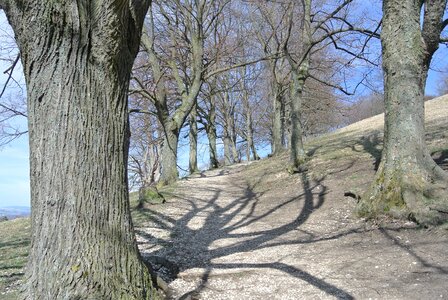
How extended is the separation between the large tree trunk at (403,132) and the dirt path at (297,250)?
1.57 ft

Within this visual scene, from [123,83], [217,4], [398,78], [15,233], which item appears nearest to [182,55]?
[217,4]

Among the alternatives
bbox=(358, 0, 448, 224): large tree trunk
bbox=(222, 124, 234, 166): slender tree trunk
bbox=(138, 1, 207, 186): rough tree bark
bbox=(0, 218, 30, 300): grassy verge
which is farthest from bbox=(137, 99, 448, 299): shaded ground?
bbox=(222, 124, 234, 166): slender tree trunk

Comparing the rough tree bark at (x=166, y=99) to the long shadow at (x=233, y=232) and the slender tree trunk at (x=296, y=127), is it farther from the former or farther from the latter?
the slender tree trunk at (x=296, y=127)

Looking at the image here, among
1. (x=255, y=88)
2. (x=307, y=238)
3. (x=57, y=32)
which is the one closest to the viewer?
(x=57, y=32)

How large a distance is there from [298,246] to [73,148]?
12.1 feet

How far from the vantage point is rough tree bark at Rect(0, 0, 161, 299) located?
2.96 m

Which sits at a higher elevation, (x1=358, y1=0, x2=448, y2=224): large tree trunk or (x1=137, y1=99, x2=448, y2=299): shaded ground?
(x1=358, y1=0, x2=448, y2=224): large tree trunk

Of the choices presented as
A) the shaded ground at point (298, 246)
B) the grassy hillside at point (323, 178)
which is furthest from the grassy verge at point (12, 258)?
the shaded ground at point (298, 246)

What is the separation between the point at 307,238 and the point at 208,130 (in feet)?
64.0

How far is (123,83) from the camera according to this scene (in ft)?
11.2

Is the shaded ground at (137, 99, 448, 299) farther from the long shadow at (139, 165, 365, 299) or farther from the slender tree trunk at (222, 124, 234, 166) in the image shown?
the slender tree trunk at (222, 124, 234, 166)

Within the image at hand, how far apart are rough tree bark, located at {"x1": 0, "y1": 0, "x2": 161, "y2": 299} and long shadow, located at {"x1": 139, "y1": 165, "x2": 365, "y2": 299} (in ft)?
4.28

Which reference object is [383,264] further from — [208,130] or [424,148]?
[208,130]

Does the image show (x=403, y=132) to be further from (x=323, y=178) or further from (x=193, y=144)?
(x=193, y=144)
